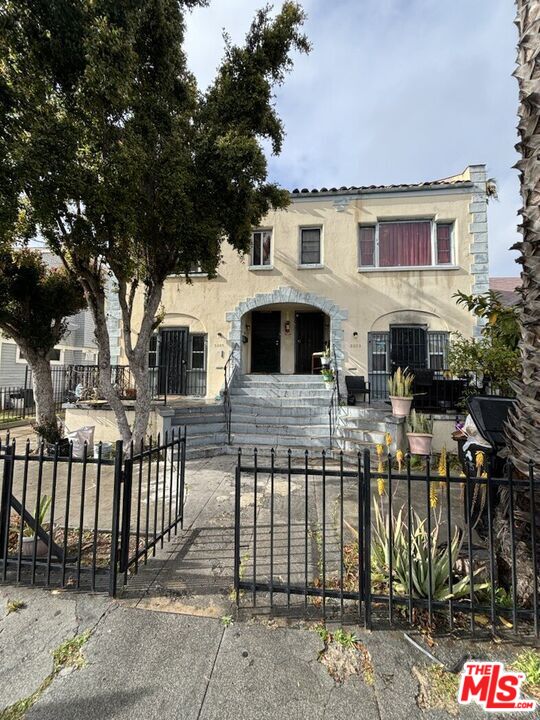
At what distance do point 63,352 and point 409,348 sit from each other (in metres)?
18.6

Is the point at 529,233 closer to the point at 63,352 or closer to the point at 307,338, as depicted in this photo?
the point at 307,338

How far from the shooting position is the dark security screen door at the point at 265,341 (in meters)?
12.8

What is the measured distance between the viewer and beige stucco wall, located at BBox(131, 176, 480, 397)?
11.1m

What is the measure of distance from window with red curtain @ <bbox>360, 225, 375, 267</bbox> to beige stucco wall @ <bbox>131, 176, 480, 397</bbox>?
0.31 metres

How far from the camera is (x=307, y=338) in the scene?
41.9 ft

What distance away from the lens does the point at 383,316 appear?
11.3 meters

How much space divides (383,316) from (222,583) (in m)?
9.84

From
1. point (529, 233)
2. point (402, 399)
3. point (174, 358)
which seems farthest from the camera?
point (174, 358)

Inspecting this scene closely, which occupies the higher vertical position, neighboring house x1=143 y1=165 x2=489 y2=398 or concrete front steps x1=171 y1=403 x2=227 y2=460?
neighboring house x1=143 y1=165 x2=489 y2=398

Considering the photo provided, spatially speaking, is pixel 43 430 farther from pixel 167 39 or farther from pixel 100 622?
pixel 167 39

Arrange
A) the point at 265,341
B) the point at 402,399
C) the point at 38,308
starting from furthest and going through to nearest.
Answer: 1. the point at 265,341
2. the point at 38,308
3. the point at 402,399

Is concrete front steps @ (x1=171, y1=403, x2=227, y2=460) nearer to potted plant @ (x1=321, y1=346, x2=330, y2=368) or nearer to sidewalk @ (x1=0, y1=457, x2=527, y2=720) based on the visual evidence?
potted plant @ (x1=321, y1=346, x2=330, y2=368)

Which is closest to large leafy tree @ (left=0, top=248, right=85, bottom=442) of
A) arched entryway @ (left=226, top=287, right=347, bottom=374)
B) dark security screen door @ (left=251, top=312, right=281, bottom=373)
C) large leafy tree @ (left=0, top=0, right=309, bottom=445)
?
large leafy tree @ (left=0, top=0, right=309, bottom=445)

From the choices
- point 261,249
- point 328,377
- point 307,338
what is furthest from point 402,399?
point 261,249
